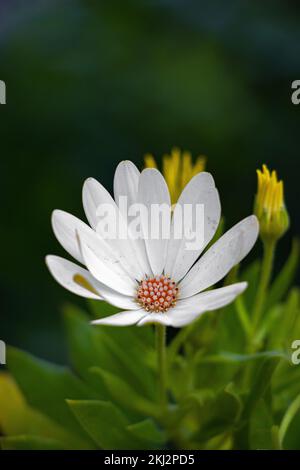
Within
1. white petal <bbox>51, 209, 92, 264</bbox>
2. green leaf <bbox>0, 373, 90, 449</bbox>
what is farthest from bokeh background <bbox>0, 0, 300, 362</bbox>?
white petal <bbox>51, 209, 92, 264</bbox>

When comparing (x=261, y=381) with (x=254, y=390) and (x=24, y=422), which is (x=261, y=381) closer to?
(x=254, y=390)

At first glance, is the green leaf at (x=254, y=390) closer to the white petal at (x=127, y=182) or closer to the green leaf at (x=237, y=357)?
the green leaf at (x=237, y=357)

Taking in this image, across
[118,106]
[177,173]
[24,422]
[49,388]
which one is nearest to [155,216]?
[177,173]

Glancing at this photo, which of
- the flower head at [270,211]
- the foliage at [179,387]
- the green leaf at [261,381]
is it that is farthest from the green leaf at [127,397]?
the flower head at [270,211]

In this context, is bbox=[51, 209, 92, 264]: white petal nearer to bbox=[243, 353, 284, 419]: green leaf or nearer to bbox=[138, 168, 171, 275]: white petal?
bbox=[138, 168, 171, 275]: white petal

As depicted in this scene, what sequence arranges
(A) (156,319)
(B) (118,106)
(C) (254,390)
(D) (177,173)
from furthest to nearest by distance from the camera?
(B) (118,106) < (D) (177,173) < (C) (254,390) < (A) (156,319)

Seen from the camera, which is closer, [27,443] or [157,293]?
[157,293]

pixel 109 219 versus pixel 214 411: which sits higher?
pixel 109 219
